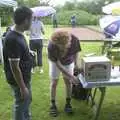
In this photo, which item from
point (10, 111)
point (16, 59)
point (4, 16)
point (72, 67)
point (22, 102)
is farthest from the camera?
point (4, 16)

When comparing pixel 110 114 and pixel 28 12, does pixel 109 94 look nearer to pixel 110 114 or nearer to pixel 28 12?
pixel 110 114

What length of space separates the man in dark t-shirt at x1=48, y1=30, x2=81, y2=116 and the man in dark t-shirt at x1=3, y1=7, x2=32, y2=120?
3.64ft

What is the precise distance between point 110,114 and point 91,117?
1.15 feet

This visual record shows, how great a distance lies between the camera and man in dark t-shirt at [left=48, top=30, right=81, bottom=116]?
5133 millimetres

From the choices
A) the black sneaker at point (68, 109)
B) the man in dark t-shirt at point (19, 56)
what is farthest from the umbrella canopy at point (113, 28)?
the man in dark t-shirt at point (19, 56)

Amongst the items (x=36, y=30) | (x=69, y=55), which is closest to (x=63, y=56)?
(x=69, y=55)

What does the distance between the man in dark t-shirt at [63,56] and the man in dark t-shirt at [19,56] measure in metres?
1.11

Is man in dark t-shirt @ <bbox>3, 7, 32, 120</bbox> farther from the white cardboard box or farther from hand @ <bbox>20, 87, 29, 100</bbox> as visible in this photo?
the white cardboard box

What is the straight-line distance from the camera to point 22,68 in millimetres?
4062

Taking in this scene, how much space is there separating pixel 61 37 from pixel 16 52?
132cm

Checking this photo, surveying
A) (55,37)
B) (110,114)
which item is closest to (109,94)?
(110,114)

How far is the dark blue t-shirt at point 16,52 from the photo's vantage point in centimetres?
387

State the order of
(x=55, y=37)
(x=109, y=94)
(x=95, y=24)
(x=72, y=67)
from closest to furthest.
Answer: (x=55, y=37)
(x=72, y=67)
(x=109, y=94)
(x=95, y=24)

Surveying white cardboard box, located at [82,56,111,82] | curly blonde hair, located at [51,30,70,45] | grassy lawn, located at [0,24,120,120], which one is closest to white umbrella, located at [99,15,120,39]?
grassy lawn, located at [0,24,120,120]
